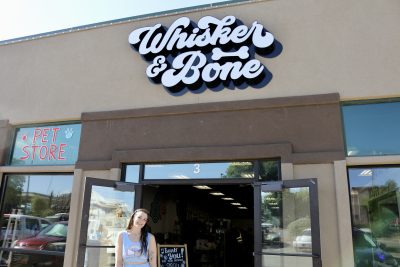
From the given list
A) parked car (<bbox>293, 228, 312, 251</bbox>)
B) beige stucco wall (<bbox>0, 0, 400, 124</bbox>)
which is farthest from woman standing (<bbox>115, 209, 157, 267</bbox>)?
beige stucco wall (<bbox>0, 0, 400, 124</bbox>)

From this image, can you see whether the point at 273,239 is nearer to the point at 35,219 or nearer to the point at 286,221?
the point at 286,221

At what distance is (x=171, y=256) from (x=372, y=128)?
4.57 metres

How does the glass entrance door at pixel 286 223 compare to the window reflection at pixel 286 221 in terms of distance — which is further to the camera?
the window reflection at pixel 286 221

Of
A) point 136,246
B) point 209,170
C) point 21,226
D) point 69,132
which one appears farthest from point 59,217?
point 136,246

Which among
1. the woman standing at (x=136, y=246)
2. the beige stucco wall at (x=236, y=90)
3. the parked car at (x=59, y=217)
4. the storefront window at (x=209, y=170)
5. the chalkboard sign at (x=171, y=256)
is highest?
the beige stucco wall at (x=236, y=90)

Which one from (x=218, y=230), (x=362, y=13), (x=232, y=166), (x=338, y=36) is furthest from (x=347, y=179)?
(x=218, y=230)

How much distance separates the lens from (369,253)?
19.9ft

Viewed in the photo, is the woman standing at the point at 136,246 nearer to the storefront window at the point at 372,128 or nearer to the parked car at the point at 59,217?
the parked car at the point at 59,217

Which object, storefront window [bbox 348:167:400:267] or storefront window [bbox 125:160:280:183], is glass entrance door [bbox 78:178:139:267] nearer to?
storefront window [bbox 125:160:280:183]

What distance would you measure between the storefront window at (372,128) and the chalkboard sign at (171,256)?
3905mm

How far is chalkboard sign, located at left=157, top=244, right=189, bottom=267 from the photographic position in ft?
25.7

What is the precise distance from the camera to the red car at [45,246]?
7848 mm

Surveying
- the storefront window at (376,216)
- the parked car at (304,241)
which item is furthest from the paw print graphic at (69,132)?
the storefront window at (376,216)

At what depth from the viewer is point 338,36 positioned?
23.4ft
